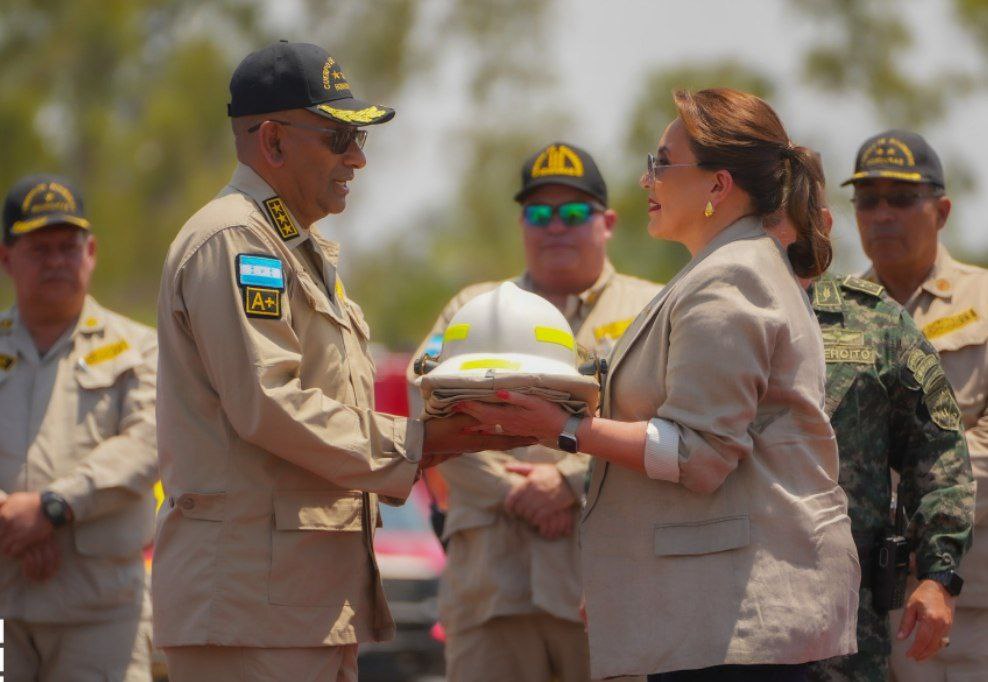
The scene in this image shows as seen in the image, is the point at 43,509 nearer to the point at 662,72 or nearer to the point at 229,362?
the point at 229,362

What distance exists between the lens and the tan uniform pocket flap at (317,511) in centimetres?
419

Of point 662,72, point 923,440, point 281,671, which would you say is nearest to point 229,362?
point 281,671

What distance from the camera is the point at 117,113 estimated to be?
102 ft

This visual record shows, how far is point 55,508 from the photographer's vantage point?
18.2ft

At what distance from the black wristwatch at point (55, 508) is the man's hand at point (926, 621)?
303 centimetres

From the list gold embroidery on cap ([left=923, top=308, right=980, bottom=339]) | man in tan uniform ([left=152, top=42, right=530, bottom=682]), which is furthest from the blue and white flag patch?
gold embroidery on cap ([left=923, top=308, right=980, bottom=339])

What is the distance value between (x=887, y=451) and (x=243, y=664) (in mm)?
2214

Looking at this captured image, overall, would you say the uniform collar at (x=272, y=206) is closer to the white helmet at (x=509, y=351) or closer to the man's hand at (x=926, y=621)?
the white helmet at (x=509, y=351)

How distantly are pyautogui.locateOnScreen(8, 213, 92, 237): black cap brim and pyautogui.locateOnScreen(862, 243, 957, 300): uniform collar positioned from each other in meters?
3.25

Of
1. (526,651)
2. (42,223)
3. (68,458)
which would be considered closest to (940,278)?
(526,651)

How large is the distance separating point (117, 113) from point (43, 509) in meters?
27.0

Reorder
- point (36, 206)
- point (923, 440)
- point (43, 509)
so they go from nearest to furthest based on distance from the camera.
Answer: point (923, 440) → point (43, 509) → point (36, 206)

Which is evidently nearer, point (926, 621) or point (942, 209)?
point (926, 621)

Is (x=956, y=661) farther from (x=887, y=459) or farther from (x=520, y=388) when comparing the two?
(x=520, y=388)
